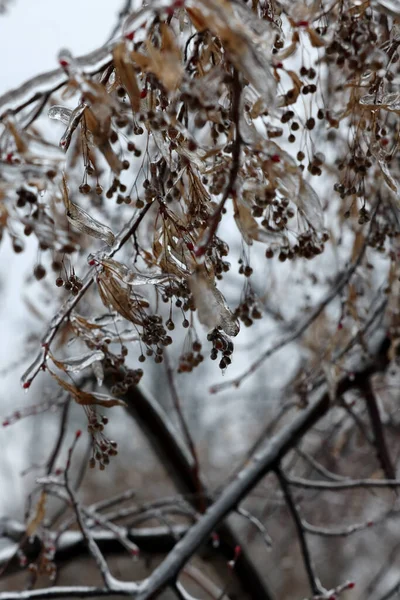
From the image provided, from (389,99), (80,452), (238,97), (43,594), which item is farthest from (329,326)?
(80,452)

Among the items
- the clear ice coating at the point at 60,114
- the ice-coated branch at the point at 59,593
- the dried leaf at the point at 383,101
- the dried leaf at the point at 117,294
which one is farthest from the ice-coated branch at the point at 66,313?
the ice-coated branch at the point at 59,593

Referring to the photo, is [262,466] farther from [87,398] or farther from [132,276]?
[132,276]

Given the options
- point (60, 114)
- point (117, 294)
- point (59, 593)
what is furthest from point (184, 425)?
point (60, 114)

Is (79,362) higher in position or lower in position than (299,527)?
higher

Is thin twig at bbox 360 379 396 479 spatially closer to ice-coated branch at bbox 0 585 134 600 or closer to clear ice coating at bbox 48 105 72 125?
ice-coated branch at bbox 0 585 134 600

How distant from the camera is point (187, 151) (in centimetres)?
138

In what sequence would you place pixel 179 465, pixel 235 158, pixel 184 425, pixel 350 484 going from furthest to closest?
pixel 179 465, pixel 184 425, pixel 350 484, pixel 235 158

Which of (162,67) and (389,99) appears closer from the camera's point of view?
(162,67)

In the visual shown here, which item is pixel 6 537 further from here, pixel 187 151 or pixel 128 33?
pixel 128 33

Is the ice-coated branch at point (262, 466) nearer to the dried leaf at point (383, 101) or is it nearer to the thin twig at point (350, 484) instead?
the thin twig at point (350, 484)

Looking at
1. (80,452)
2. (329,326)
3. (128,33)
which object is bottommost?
(329,326)

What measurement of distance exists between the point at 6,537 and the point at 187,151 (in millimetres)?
2631

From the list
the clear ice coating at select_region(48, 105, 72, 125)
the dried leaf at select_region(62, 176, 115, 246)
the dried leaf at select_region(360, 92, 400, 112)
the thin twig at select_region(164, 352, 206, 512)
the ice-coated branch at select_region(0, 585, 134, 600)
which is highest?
the clear ice coating at select_region(48, 105, 72, 125)

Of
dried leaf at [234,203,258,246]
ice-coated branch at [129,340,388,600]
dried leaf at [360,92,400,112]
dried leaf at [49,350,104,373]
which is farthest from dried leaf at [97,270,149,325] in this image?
ice-coated branch at [129,340,388,600]
